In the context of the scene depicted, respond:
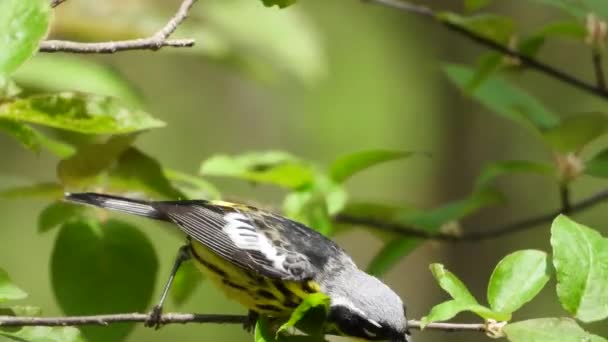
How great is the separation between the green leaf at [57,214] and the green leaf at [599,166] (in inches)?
46.8

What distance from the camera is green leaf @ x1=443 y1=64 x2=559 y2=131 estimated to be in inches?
101

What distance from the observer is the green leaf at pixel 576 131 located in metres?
2.39


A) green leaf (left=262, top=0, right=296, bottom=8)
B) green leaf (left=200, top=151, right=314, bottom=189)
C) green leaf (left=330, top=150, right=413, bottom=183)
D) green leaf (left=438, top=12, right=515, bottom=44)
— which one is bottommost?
green leaf (left=200, top=151, right=314, bottom=189)

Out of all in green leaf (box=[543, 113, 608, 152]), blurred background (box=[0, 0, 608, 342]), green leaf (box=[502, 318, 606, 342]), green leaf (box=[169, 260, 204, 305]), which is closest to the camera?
green leaf (box=[502, 318, 606, 342])

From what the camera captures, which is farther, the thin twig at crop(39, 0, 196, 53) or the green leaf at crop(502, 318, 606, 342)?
the thin twig at crop(39, 0, 196, 53)

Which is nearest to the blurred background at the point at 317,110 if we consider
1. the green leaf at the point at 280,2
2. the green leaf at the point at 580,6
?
the green leaf at the point at 580,6

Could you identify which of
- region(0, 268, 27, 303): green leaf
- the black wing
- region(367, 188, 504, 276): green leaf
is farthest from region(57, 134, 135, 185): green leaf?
region(367, 188, 504, 276): green leaf

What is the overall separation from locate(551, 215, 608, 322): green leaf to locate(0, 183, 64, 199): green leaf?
1.13 metres

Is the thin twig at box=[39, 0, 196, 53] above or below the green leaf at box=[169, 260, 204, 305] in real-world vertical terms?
above

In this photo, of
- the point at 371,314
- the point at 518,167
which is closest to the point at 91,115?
the point at 371,314

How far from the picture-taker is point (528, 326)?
5.17 ft

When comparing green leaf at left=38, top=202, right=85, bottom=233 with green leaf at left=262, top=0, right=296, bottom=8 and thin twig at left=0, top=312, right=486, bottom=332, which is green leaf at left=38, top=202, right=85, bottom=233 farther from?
green leaf at left=262, top=0, right=296, bottom=8

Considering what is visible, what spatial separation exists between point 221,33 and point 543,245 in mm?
3883

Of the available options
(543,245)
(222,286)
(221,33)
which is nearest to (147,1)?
(221,33)
